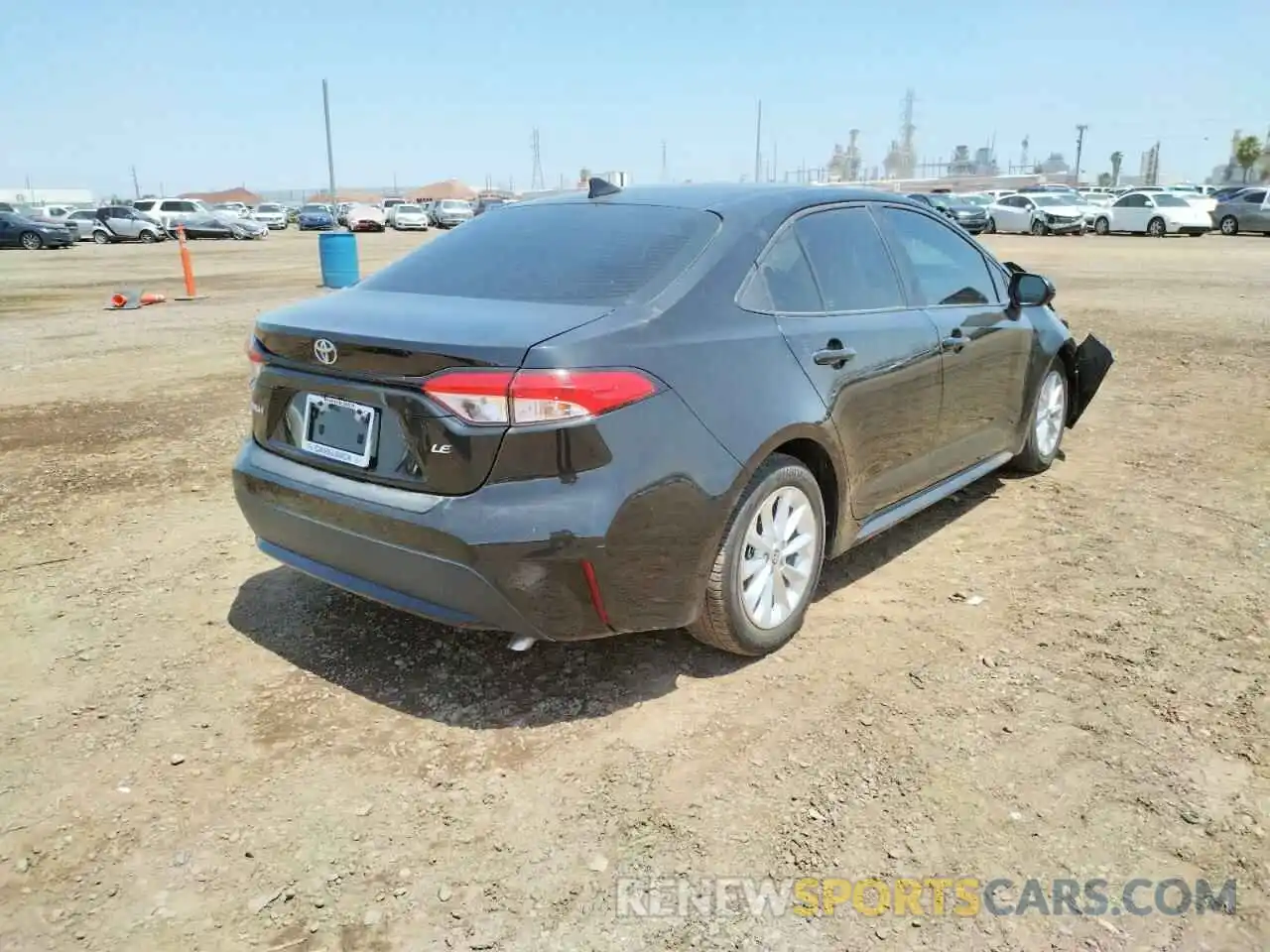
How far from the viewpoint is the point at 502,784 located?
107 inches

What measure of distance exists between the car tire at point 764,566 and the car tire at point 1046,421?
2.29 meters

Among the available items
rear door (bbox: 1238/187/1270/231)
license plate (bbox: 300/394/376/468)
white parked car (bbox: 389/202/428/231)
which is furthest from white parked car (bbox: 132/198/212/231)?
license plate (bbox: 300/394/376/468)

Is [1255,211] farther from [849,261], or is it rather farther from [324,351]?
[324,351]

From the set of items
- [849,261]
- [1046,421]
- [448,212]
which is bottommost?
[1046,421]

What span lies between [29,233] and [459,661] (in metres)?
37.5

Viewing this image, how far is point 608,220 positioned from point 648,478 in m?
1.25

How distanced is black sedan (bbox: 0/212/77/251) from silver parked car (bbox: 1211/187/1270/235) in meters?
40.0

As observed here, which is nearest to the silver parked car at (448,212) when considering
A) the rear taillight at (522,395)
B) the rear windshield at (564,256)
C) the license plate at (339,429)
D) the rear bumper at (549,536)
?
the rear windshield at (564,256)

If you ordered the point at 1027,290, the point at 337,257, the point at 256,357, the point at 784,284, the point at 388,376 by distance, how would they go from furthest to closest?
the point at 337,257, the point at 1027,290, the point at 784,284, the point at 256,357, the point at 388,376

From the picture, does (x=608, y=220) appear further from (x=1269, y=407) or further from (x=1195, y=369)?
(x=1195, y=369)

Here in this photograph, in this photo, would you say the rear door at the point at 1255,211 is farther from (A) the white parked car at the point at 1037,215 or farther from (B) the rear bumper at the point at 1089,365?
(B) the rear bumper at the point at 1089,365

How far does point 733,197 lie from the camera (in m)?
3.55

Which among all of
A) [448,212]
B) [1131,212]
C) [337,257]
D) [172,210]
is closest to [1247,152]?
[1131,212]

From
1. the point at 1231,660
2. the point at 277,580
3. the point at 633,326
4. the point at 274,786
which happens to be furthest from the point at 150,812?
the point at 1231,660
